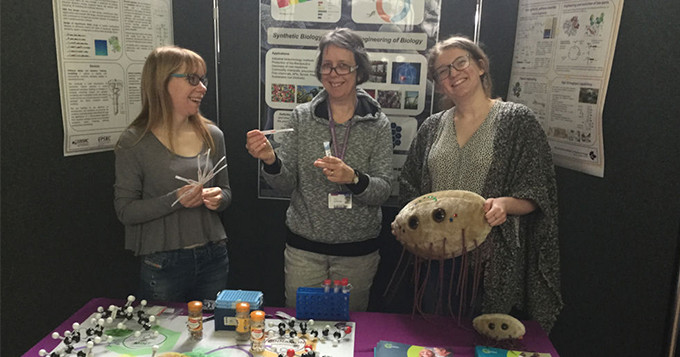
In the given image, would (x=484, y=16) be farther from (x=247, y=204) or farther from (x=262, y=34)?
(x=247, y=204)

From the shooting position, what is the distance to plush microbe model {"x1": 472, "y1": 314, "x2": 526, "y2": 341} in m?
1.58

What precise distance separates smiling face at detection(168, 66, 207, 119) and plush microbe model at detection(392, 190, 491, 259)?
41.0 inches

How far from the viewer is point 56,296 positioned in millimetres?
2234

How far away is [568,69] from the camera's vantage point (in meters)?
2.25

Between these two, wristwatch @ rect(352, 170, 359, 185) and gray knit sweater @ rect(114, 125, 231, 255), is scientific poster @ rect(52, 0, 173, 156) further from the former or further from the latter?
wristwatch @ rect(352, 170, 359, 185)

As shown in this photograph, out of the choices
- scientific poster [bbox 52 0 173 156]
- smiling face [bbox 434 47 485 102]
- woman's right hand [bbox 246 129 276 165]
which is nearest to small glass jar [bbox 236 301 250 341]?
woman's right hand [bbox 246 129 276 165]

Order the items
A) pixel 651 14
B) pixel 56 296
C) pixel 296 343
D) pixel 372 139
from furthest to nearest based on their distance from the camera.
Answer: pixel 56 296
pixel 372 139
pixel 651 14
pixel 296 343

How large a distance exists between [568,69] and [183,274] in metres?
1.94

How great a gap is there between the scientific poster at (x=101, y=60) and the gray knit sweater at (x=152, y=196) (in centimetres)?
48

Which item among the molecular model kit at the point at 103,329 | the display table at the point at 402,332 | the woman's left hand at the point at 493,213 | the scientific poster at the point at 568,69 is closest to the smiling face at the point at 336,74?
the woman's left hand at the point at 493,213

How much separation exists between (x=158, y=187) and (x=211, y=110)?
904mm

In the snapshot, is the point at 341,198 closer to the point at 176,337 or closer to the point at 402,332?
the point at 402,332

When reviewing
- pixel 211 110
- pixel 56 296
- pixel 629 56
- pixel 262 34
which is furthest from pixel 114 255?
pixel 629 56

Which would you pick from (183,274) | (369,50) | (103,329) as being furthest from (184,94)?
(369,50)
